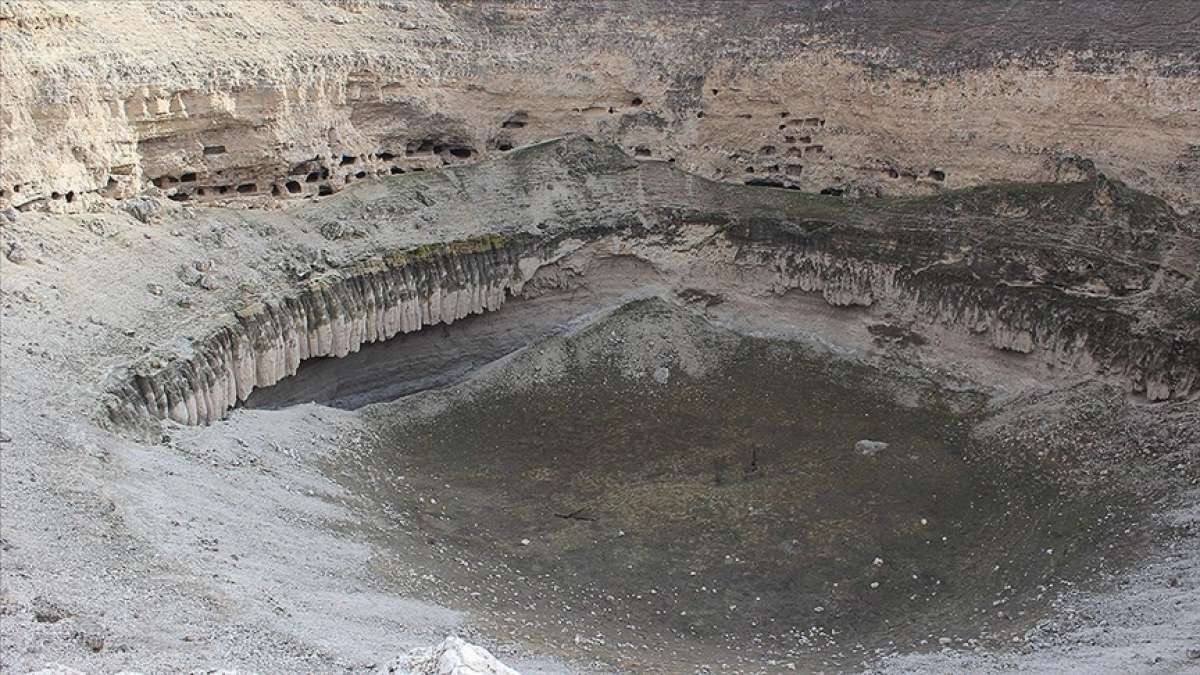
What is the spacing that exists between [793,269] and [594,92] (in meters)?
7.11

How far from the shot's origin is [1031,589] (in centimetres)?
1948

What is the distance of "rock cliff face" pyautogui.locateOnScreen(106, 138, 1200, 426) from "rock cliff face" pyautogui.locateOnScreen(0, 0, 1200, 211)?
988mm

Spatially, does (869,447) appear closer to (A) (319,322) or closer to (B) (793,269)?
(B) (793,269)

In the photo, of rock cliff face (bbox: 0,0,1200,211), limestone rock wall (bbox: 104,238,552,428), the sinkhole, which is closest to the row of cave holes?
rock cliff face (bbox: 0,0,1200,211)

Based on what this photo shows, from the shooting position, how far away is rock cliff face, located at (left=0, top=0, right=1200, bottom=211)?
24.4 metres

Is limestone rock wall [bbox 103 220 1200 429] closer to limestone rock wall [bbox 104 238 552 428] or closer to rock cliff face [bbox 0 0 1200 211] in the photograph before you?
limestone rock wall [bbox 104 238 552 428]

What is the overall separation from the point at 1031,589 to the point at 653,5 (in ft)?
61.5

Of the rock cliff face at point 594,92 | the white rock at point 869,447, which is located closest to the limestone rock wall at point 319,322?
the rock cliff face at point 594,92

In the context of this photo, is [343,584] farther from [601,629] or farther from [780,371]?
[780,371]

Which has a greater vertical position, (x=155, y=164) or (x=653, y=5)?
(x=653, y=5)

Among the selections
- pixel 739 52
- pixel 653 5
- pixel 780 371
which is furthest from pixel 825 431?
pixel 653 5

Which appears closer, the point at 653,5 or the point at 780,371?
the point at 780,371

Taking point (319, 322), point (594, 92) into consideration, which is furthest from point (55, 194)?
point (594, 92)

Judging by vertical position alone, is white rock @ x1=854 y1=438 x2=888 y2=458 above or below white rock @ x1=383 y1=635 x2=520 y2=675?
below
